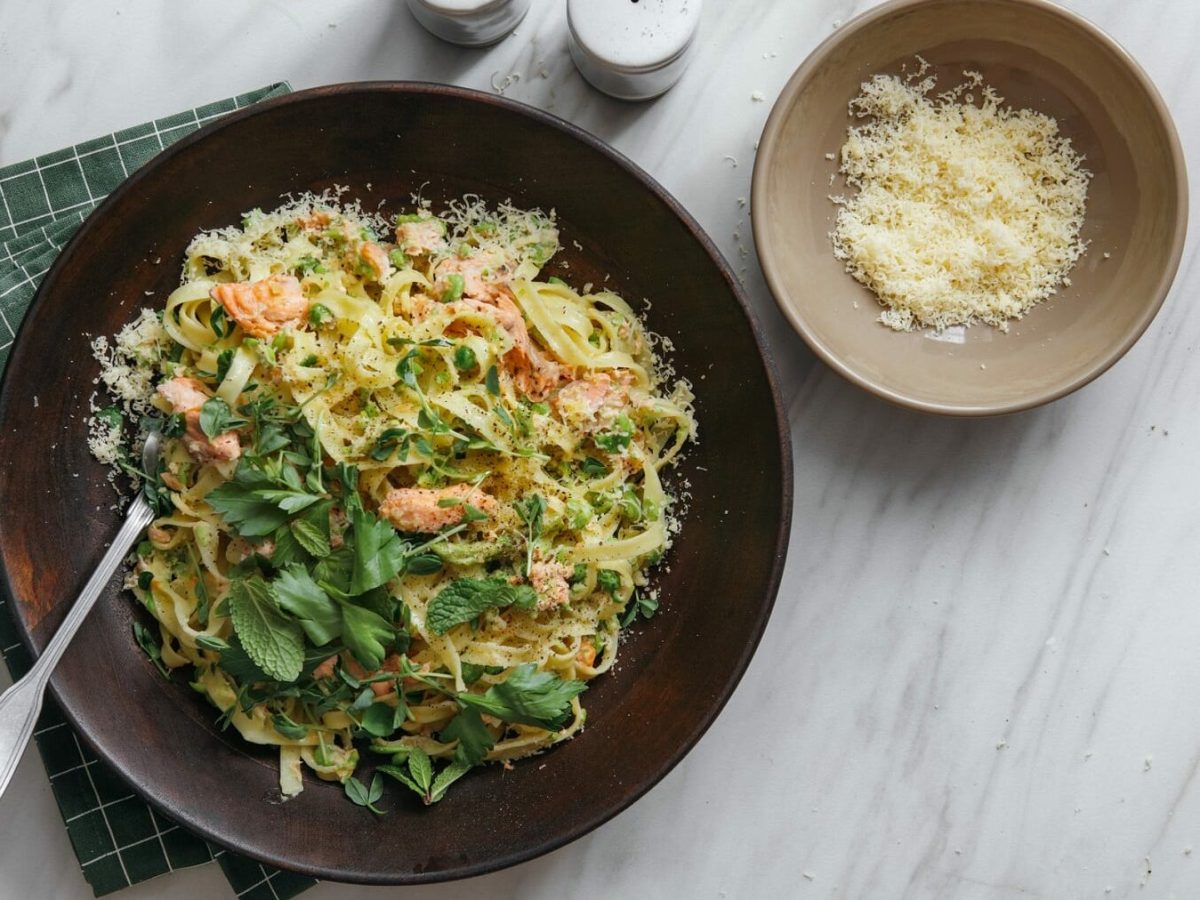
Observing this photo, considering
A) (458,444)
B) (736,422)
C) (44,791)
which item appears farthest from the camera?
(44,791)

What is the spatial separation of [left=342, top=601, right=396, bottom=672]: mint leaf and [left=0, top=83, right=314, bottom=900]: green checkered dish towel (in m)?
0.97

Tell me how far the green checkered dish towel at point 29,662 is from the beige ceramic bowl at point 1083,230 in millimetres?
1662

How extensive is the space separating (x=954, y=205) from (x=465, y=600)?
1.89 meters

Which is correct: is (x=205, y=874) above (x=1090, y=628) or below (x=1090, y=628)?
below

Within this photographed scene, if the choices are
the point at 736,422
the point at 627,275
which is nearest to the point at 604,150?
the point at 627,275

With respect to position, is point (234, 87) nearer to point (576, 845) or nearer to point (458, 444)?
point (458, 444)

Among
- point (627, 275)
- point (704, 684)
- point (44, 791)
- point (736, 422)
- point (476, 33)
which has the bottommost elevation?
point (44, 791)

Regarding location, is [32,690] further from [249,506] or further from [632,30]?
[632,30]

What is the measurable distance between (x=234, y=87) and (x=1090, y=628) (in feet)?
11.0

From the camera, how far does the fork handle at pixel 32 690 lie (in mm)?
2605

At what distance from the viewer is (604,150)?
2756 mm

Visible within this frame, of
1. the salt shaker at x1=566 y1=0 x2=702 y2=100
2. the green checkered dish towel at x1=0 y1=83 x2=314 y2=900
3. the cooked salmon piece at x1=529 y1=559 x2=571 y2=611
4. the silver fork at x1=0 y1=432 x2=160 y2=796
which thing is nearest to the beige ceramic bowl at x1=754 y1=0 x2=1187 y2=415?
the salt shaker at x1=566 y1=0 x2=702 y2=100

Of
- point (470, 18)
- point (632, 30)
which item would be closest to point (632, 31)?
point (632, 30)

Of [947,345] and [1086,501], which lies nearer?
[947,345]
